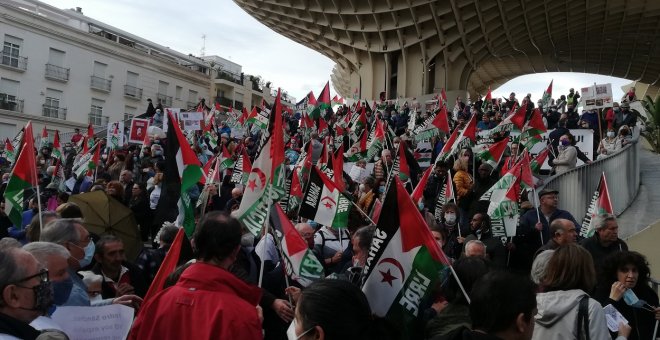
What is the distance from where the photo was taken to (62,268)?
3.09 metres

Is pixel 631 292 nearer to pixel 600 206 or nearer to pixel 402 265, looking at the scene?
pixel 402 265

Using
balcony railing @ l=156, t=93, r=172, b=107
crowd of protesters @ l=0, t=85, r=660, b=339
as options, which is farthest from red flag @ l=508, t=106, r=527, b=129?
balcony railing @ l=156, t=93, r=172, b=107

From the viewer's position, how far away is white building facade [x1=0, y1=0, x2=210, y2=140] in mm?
33688

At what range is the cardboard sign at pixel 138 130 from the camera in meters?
16.1

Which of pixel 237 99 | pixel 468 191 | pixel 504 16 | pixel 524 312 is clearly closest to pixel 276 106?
pixel 524 312

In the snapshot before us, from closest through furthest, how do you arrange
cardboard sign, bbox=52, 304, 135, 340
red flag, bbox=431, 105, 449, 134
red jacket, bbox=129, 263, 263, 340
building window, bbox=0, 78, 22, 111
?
red jacket, bbox=129, 263, 263, 340 < cardboard sign, bbox=52, 304, 135, 340 < red flag, bbox=431, 105, 449, 134 < building window, bbox=0, 78, 22, 111

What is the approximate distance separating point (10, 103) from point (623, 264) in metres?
36.6

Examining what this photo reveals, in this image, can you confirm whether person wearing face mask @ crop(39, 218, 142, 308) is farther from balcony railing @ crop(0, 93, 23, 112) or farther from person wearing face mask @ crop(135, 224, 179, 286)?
balcony railing @ crop(0, 93, 23, 112)

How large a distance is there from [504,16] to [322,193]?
34576 mm

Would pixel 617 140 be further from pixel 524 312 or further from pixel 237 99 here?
pixel 237 99

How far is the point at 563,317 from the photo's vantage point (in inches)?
118

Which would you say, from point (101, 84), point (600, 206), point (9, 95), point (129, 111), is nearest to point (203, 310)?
point (600, 206)

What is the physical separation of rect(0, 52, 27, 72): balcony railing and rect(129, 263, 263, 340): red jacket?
35.8 m

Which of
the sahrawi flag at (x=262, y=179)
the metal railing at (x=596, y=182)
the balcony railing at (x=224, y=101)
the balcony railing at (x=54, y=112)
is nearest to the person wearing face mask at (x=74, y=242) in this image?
the sahrawi flag at (x=262, y=179)
